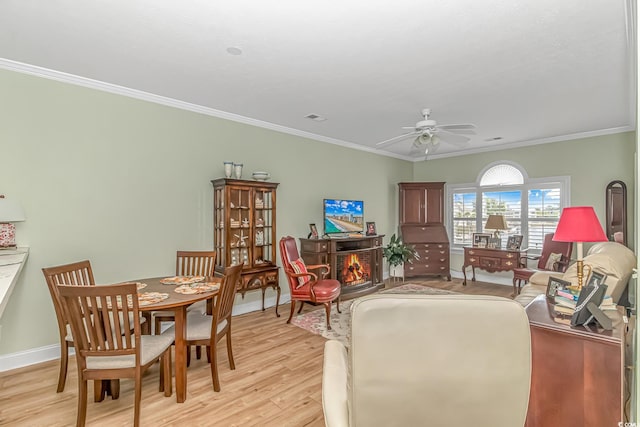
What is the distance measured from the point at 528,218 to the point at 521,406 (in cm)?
573

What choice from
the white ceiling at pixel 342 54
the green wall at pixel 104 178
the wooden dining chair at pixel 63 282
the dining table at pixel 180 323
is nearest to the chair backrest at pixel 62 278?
the wooden dining chair at pixel 63 282

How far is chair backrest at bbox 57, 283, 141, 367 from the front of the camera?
1.89m

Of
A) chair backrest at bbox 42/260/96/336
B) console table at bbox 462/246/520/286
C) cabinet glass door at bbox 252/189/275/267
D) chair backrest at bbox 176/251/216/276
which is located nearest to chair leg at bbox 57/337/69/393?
chair backrest at bbox 42/260/96/336

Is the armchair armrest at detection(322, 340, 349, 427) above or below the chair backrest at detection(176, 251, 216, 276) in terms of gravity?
below

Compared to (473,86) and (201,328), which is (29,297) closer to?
(201,328)

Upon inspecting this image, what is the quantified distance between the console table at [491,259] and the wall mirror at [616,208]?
1.31 m

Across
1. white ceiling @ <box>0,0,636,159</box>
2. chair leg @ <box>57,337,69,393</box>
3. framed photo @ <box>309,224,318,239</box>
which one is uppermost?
white ceiling @ <box>0,0,636,159</box>

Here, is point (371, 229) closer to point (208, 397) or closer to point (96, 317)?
point (208, 397)

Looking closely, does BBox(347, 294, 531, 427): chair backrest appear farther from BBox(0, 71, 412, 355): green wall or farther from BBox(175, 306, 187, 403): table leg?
BBox(0, 71, 412, 355): green wall

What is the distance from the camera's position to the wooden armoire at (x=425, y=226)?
644 cm

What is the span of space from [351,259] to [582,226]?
3519 millimetres

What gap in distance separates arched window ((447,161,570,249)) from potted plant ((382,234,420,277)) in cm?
121

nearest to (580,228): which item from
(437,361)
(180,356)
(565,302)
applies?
Result: (565,302)

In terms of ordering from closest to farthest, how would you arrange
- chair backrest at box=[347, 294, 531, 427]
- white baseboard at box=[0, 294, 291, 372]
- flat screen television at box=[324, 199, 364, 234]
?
chair backrest at box=[347, 294, 531, 427] → white baseboard at box=[0, 294, 291, 372] → flat screen television at box=[324, 199, 364, 234]
